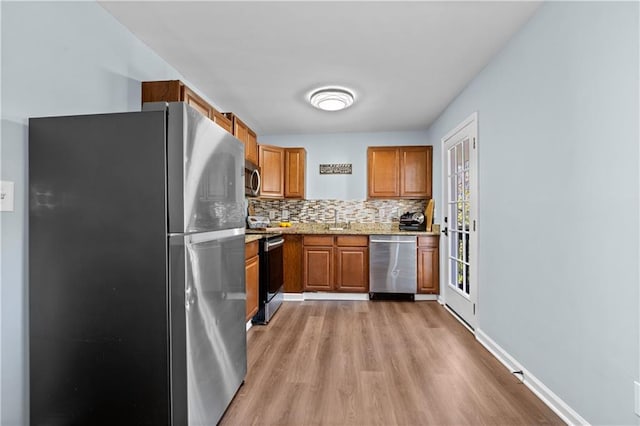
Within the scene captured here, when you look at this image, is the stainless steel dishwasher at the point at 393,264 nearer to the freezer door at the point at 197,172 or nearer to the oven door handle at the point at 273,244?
the oven door handle at the point at 273,244

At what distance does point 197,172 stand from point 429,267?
348cm

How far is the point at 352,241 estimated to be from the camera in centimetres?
421

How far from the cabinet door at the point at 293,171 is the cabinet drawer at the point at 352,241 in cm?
96

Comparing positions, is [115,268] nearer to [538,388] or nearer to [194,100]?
[194,100]

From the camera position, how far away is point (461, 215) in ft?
11.0

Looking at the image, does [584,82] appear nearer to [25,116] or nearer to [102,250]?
[102,250]

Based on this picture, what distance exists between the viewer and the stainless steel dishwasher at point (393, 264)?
4.08 metres

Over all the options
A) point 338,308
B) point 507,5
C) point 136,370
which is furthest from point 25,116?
point 338,308

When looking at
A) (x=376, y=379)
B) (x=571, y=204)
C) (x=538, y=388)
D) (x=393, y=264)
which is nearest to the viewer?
(x=571, y=204)

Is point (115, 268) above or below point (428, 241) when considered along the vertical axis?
above

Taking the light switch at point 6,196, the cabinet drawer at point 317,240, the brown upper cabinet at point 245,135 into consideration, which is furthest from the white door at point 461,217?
the light switch at point 6,196

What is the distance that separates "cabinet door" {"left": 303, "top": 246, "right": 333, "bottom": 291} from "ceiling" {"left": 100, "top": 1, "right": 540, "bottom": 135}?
1908mm

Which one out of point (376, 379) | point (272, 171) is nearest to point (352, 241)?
point (272, 171)

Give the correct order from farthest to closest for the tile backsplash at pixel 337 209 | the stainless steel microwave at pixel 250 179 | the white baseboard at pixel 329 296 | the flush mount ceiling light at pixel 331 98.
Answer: the tile backsplash at pixel 337 209, the white baseboard at pixel 329 296, the stainless steel microwave at pixel 250 179, the flush mount ceiling light at pixel 331 98
